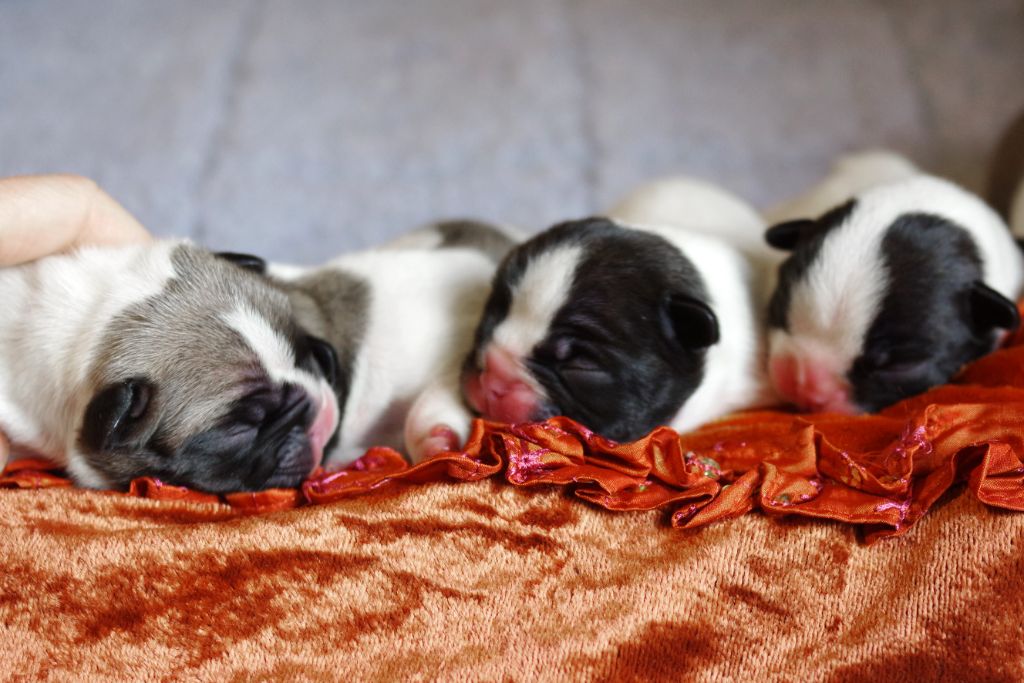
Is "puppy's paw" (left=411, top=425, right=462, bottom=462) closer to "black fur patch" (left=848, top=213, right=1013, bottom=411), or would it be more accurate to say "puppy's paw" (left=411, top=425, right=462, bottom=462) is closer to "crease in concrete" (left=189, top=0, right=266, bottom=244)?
"black fur patch" (left=848, top=213, right=1013, bottom=411)

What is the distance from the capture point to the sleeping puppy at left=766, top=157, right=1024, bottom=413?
221cm

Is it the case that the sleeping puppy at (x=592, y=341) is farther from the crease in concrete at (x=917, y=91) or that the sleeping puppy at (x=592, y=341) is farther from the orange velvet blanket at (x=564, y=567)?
the crease in concrete at (x=917, y=91)

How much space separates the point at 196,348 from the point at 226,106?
3.05 metres

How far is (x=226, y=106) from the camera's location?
4672mm

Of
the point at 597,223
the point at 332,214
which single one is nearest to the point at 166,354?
the point at 597,223

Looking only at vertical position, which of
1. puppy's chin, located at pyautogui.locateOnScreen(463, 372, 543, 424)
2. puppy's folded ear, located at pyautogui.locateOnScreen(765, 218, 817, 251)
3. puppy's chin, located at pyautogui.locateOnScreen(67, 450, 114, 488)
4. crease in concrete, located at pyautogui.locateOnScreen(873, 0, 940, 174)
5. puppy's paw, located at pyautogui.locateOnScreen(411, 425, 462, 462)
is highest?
crease in concrete, located at pyautogui.locateOnScreen(873, 0, 940, 174)

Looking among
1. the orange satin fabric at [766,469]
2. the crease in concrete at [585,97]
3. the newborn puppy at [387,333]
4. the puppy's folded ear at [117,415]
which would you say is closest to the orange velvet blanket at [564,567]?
the orange satin fabric at [766,469]

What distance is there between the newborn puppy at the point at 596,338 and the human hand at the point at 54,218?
958 millimetres

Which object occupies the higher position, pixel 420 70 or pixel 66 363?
pixel 420 70

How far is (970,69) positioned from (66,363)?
4.42m

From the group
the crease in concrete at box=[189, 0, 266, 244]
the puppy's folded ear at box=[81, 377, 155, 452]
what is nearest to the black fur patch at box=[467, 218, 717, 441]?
the puppy's folded ear at box=[81, 377, 155, 452]

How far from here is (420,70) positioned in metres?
4.93

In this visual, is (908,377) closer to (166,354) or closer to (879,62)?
(166,354)

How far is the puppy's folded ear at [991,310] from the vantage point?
2.16 m
